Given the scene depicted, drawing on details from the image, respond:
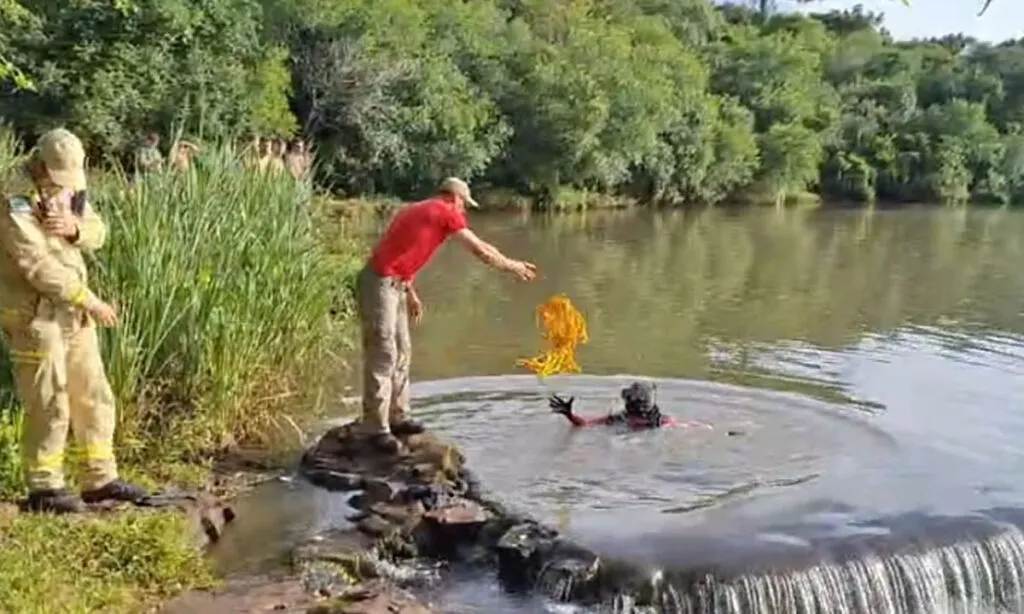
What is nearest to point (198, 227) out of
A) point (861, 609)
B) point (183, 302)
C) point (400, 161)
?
Result: point (183, 302)

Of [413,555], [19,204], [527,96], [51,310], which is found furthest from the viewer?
[527,96]

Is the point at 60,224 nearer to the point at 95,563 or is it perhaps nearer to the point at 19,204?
the point at 19,204

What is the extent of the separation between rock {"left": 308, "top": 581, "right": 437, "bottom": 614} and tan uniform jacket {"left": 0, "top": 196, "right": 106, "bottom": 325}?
1925 millimetres

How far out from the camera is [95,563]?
5805mm

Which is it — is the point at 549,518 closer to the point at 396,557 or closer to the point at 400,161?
the point at 396,557

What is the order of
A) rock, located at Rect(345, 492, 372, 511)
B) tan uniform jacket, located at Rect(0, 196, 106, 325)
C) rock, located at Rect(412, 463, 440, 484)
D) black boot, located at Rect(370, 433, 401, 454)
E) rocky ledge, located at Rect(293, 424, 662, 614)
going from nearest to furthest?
tan uniform jacket, located at Rect(0, 196, 106, 325), rocky ledge, located at Rect(293, 424, 662, 614), rock, located at Rect(345, 492, 372, 511), rock, located at Rect(412, 463, 440, 484), black boot, located at Rect(370, 433, 401, 454)

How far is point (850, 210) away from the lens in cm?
5794

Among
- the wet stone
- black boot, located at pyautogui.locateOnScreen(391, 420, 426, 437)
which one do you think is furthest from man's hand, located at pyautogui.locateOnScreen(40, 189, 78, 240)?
black boot, located at pyautogui.locateOnScreen(391, 420, 426, 437)

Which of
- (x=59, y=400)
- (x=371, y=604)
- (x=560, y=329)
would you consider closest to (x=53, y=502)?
(x=59, y=400)

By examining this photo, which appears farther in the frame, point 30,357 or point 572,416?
point 572,416

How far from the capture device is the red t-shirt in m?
8.55

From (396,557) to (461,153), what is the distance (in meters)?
35.1

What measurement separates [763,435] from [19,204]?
6322mm

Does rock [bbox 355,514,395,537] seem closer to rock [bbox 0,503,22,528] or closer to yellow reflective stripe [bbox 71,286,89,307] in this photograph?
rock [bbox 0,503,22,528]
